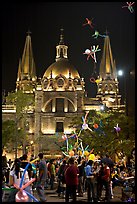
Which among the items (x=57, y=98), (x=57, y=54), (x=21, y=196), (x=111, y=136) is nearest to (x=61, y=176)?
(x=21, y=196)

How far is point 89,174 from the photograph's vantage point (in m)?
13.4

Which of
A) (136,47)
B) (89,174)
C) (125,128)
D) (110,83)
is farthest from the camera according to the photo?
(110,83)

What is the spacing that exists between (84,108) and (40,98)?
333 inches

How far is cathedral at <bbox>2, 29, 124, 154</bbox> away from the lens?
6844cm

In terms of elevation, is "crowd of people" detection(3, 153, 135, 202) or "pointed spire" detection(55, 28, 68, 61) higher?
"pointed spire" detection(55, 28, 68, 61)

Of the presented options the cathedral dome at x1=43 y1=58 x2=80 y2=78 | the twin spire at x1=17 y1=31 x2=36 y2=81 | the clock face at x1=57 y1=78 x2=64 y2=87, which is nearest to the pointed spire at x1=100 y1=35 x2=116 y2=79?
the cathedral dome at x1=43 y1=58 x2=80 y2=78

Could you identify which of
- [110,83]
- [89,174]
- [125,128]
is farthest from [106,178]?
[110,83]

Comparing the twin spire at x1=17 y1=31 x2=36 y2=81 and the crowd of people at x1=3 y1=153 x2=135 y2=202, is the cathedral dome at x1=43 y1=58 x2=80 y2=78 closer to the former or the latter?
the twin spire at x1=17 y1=31 x2=36 y2=81

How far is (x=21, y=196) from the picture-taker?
938cm

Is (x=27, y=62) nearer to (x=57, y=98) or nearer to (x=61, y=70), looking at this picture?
(x=61, y=70)

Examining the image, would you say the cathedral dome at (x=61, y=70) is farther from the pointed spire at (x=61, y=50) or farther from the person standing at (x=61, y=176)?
the person standing at (x=61, y=176)

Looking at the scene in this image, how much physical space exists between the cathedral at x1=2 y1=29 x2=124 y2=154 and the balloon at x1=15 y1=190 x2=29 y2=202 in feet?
181

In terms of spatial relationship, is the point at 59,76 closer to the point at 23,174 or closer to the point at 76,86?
the point at 76,86

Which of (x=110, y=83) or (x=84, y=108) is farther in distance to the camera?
(x=110, y=83)
